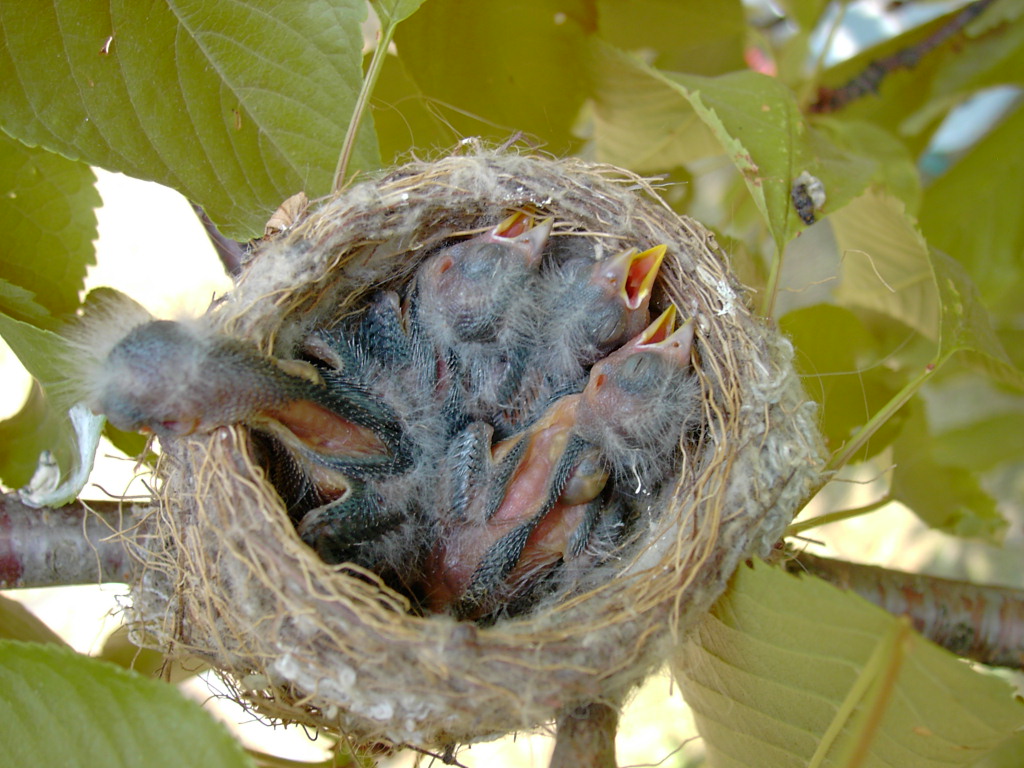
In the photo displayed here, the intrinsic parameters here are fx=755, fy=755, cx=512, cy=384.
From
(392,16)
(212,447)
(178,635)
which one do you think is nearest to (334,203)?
(392,16)

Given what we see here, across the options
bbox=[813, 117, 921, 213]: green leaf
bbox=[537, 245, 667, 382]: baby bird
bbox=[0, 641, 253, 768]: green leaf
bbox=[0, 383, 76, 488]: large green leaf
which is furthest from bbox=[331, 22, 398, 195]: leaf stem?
bbox=[813, 117, 921, 213]: green leaf

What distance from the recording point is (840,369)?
1174 mm

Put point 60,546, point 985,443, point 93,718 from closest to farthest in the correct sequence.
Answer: point 93,718 < point 60,546 < point 985,443

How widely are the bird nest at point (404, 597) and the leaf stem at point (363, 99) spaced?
0.15 ft

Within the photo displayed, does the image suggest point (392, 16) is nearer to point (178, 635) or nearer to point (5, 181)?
point (5, 181)

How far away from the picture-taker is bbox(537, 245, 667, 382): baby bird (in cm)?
99

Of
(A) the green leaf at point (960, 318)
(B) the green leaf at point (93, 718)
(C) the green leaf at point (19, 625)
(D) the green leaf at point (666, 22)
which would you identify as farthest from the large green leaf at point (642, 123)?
(C) the green leaf at point (19, 625)

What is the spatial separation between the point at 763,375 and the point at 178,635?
2.42ft

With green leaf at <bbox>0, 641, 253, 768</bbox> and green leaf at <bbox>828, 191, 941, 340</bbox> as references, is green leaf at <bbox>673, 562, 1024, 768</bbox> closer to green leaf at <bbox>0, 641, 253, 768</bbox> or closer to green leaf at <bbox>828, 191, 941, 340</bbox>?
green leaf at <bbox>0, 641, 253, 768</bbox>

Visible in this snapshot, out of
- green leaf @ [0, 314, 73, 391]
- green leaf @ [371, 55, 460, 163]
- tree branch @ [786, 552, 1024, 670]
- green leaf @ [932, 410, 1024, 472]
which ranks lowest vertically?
tree branch @ [786, 552, 1024, 670]

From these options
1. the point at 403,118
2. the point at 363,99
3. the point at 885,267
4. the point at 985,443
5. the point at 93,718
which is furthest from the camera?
the point at 985,443

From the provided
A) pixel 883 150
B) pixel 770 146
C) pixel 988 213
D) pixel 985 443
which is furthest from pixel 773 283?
pixel 985 443

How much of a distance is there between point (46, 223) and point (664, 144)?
96 centimetres

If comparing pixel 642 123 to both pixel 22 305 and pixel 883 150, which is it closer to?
pixel 883 150
